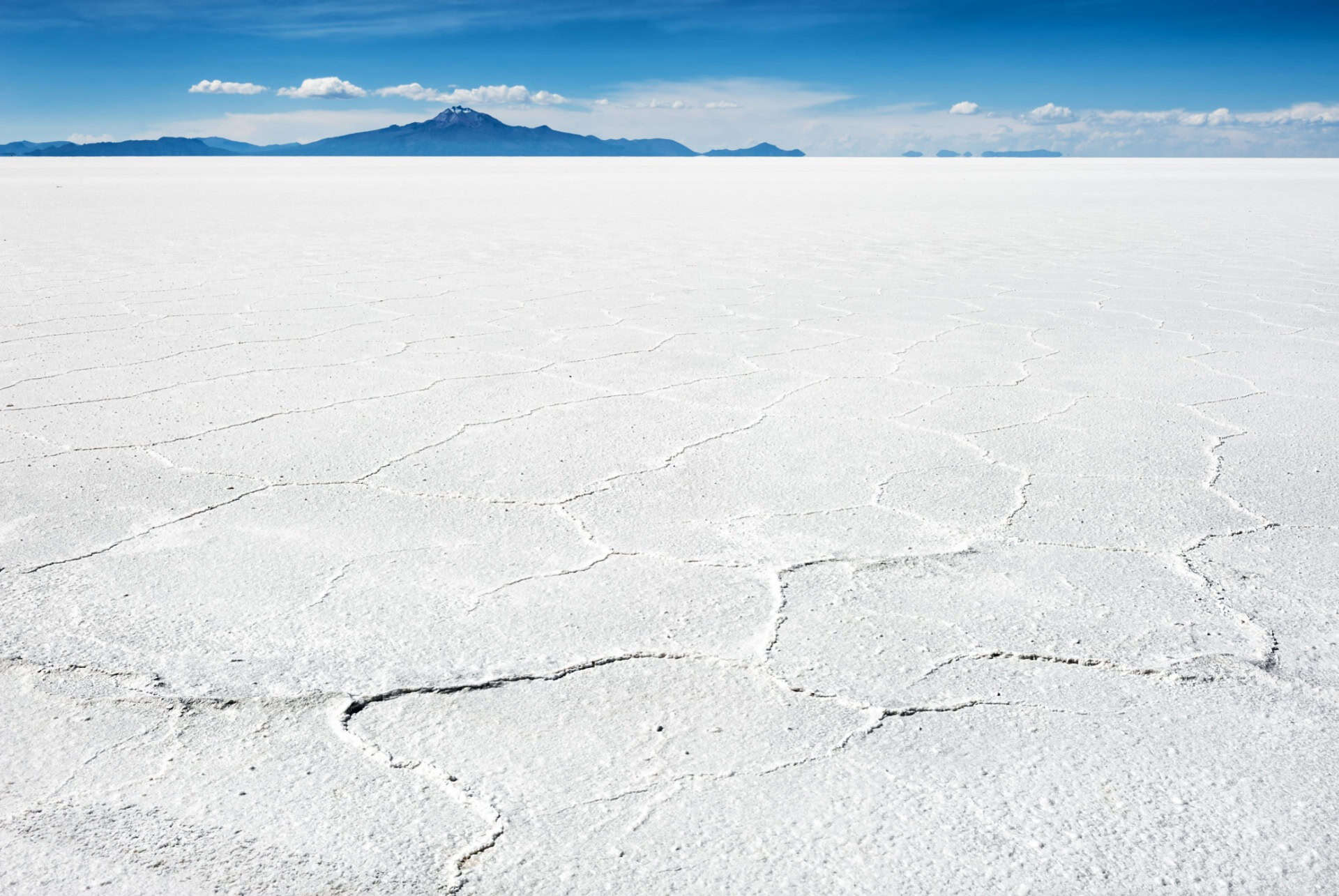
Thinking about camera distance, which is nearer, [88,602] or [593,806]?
[593,806]

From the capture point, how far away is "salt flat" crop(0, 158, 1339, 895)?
956 mm

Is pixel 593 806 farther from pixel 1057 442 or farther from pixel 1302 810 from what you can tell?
pixel 1057 442

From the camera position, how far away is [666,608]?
56.8 inches

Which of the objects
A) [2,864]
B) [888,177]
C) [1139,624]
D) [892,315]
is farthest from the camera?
[888,177]

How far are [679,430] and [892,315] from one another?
1.90m

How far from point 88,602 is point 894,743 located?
1068 mm

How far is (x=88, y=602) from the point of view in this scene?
1.43 metres

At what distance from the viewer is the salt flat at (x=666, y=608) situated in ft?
3.14

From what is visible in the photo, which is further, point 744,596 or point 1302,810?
point 744,596

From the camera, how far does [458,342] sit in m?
3.40

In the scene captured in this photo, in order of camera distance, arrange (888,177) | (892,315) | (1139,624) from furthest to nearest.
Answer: (888,177) < (892,315) < (1139,624)

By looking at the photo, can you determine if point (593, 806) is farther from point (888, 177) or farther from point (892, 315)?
point (888, 177)

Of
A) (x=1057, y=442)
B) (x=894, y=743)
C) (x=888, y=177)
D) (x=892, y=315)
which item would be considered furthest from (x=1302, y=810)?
(x=888, y=177)

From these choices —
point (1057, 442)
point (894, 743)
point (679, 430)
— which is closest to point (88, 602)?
point (894, 743)
